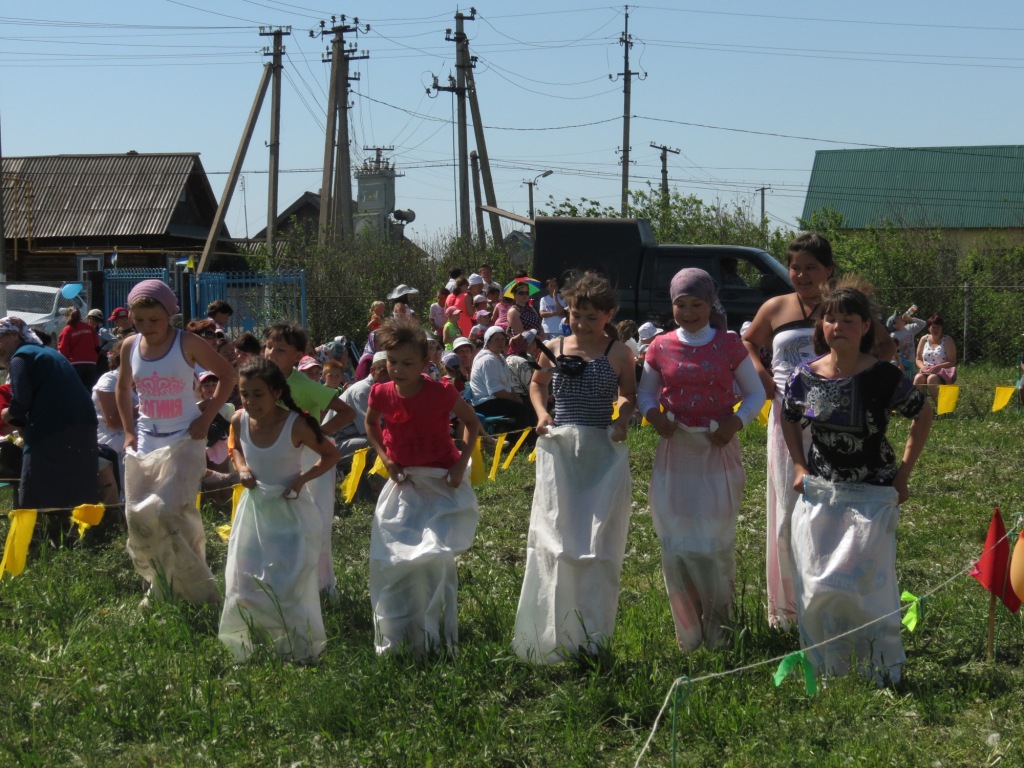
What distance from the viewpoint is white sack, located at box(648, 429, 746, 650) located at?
5352 mm

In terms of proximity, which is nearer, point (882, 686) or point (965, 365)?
point (882, 686)

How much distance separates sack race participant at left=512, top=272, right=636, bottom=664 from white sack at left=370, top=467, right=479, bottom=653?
13.4 inches

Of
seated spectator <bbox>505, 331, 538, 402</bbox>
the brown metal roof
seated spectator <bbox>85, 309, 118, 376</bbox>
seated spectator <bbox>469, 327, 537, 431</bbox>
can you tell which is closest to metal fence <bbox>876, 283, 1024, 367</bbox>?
seated spectator <bbox>505, 331, 538, 402</bbox>

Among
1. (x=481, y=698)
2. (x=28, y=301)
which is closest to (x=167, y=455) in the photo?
(x=481, y=698)

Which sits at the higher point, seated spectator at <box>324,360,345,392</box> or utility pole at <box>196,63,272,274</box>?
utility pole at <box>196,63,272,274</box>

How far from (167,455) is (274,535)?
1.08m

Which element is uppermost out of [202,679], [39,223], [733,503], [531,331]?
[39,223]

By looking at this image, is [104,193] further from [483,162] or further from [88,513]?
[88,513]

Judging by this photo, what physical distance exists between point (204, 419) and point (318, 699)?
6.90 ft

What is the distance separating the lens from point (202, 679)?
17.5ft

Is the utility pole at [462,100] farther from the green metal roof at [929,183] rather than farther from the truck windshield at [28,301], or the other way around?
the green metal roof at [929,183]

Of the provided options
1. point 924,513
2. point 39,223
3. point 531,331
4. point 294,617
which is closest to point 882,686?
point 294,617

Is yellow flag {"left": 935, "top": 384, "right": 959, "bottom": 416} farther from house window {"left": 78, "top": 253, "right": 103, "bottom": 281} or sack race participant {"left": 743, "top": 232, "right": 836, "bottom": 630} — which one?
house window {"left": 78, "top": 253, "right": 103, "bottom": 281}

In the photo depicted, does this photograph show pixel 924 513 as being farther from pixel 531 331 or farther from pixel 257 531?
pixel 531 331
